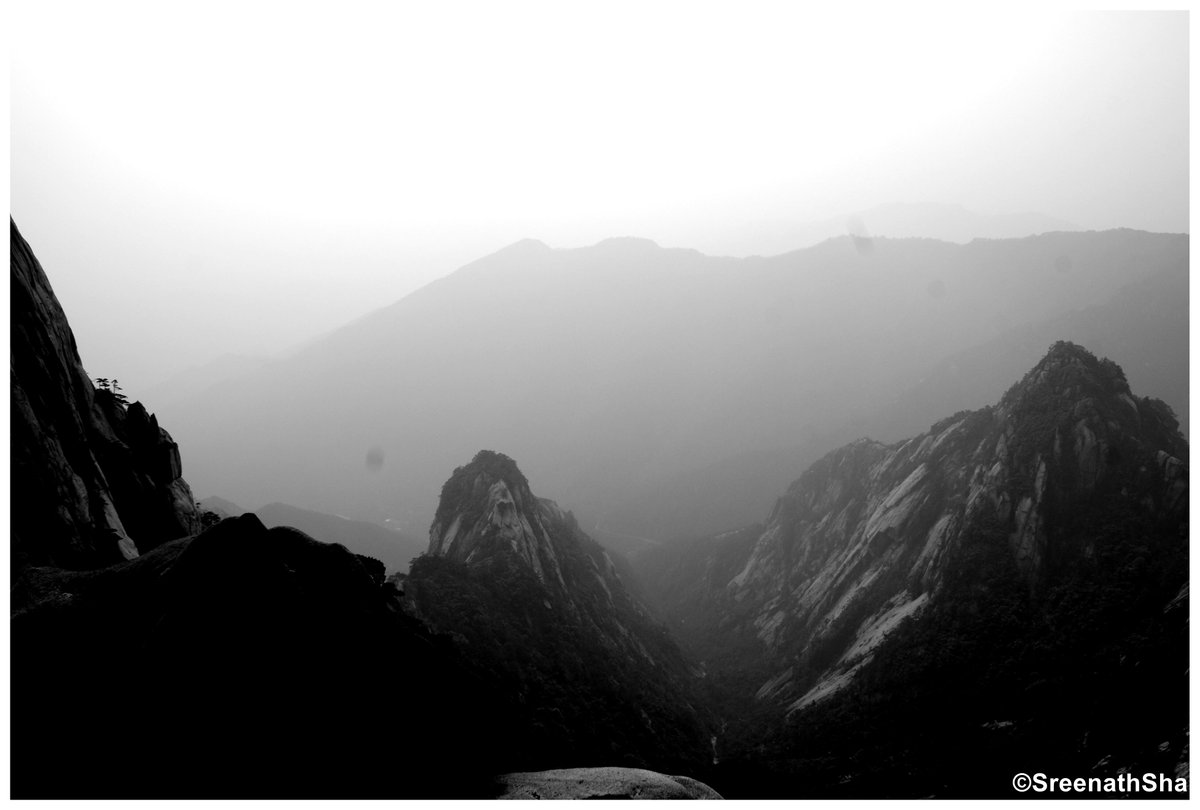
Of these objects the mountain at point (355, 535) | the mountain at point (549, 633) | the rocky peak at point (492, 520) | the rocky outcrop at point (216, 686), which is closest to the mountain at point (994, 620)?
the mountain at point (549, 633)

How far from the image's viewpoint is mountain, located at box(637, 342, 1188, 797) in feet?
98.5

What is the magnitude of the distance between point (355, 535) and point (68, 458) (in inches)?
4041

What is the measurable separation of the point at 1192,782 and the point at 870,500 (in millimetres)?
51445

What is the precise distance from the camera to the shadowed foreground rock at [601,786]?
72.1 feet

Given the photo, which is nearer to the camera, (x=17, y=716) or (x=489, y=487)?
(x=17, y=716)

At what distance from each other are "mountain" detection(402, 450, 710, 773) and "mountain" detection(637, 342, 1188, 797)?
6.36m

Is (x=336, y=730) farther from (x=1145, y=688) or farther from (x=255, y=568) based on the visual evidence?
(x=1145, y=688)

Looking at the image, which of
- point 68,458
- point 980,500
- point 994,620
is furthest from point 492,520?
point 980,500

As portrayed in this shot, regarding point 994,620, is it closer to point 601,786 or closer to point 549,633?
point 601,786

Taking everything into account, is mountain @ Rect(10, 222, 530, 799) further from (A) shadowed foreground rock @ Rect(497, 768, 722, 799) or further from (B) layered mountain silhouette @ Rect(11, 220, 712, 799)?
(A) shadowed foreground rock @ Rect(497, 768, 722, 799)

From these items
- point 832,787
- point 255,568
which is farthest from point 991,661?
point 255,568

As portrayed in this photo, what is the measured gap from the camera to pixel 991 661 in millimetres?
39375

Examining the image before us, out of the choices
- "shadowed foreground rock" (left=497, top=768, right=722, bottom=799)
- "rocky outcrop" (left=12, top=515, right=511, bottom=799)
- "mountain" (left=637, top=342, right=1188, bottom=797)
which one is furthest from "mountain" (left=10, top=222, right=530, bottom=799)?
"mountain" (left=637, top=342, right=1188, bottom=797)

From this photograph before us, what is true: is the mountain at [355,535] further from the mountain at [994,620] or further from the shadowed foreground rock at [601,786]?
the shadowed foreground rock at [601,786]
